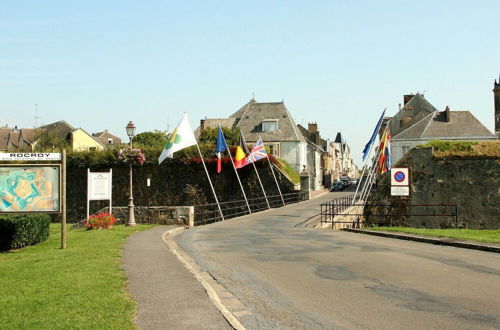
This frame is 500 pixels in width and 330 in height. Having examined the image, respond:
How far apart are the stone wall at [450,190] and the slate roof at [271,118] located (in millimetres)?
31594

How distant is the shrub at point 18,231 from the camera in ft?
59.0

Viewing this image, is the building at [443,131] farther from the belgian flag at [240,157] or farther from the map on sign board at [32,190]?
the map on sign board at [32,190]

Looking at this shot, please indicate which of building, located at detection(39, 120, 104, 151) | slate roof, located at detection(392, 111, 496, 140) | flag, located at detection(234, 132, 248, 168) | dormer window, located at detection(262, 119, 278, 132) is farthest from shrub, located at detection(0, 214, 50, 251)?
building, located at detection(39, 120, 104, 151)

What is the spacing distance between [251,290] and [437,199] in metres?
26.0

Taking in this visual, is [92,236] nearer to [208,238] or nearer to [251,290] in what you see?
[208,238]

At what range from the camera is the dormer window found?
66.2 meters

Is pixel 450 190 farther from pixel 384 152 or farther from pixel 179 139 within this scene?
pixel 179 139

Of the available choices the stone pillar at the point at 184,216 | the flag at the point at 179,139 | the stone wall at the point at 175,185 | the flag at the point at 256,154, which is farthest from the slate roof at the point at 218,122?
the stone pillar at the point at 184,216

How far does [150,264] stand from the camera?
1240 cm

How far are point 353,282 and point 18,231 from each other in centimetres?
1219

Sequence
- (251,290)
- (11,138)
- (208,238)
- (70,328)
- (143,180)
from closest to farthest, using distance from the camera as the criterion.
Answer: (70,328) < (251,290) < (208,238) < (143,180) < (11,138)

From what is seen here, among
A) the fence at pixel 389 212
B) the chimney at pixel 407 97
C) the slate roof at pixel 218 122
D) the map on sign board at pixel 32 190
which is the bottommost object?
the fence at pixel 389 212

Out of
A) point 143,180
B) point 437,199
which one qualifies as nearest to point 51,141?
point 143,180

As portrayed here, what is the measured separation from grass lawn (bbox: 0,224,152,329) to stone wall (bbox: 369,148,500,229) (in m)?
22.4
